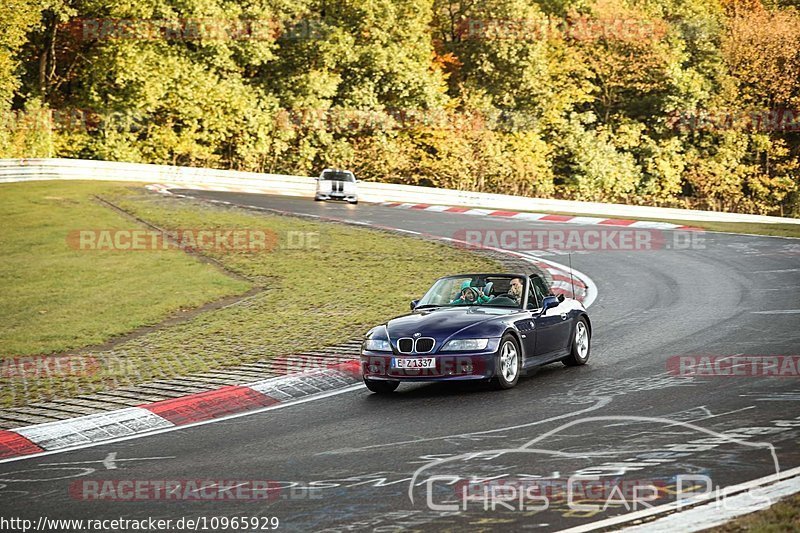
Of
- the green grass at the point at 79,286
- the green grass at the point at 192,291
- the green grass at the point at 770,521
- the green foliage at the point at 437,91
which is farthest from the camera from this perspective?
the green foliage at the point at 437,91

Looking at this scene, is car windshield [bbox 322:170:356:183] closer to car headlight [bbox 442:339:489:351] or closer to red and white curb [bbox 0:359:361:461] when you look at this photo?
red and white curb [bbox 0:359:361:461]

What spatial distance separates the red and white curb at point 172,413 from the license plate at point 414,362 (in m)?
1.05

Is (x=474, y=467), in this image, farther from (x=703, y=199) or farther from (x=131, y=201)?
(x=703, y=199)

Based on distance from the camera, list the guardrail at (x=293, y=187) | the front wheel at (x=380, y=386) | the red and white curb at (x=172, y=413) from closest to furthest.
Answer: the red and white curb at (x=172, y=413), the front wheel at (x=380, y=386), the guardrail at (x=293, y=187)

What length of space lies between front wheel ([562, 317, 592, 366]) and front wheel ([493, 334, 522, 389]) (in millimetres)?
1348

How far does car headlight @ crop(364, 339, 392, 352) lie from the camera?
11.1 metres

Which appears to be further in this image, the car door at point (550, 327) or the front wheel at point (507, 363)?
the car door at point (550, 327)

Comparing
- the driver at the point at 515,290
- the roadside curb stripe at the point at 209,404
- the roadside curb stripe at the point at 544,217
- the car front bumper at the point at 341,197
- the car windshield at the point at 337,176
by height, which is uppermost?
the car windshield at the point at 337,176

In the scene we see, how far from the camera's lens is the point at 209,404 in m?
10.8

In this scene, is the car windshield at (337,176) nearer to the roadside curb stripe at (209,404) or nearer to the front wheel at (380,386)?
the roadside curb stripe at (209,404)

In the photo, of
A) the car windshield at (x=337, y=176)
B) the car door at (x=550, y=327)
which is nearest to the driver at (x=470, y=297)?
the car door at (x=550, y=327)

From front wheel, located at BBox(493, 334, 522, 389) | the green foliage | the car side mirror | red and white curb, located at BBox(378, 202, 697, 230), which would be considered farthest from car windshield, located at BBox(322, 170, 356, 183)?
front wheel, located at BBox(493, 334, 522, 389)

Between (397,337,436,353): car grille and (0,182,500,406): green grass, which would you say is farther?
(0,182,500,406): green grass

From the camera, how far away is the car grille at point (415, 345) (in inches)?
428
